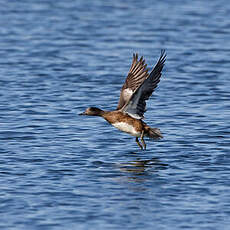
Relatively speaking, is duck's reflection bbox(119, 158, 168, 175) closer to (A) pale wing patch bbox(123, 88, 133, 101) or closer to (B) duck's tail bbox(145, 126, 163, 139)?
(B) duck's tail bbox(145, 126, 163, 139)

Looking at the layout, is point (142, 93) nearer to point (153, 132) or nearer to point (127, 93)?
point (153, 132)

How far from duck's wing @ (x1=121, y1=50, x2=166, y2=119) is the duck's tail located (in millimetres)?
331

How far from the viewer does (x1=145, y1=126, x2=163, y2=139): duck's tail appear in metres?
13.4

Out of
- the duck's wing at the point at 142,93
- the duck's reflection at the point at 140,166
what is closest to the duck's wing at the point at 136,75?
the duck's wing at the point at 142,93

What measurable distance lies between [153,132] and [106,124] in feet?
9.04

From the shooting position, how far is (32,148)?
45.2 ft

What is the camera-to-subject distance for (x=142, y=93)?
42.3ft

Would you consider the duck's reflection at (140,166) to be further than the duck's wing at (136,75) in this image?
No

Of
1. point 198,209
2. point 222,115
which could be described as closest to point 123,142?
point 222,115

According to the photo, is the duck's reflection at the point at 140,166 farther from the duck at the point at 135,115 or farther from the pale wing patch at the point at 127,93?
the pale wing patch at the point at 127,93

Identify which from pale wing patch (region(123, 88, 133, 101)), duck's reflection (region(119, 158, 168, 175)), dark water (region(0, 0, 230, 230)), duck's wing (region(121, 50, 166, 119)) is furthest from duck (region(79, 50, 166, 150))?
duck's reflection (region(119, 158, 168, 175))

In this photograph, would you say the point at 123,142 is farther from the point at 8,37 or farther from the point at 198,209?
the point at 8,37

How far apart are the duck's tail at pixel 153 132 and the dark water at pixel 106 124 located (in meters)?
0.38

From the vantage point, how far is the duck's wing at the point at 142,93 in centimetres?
1255
